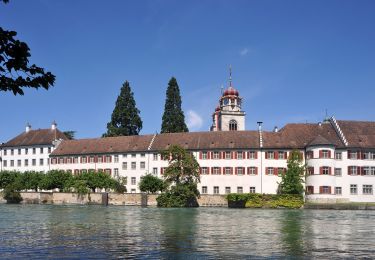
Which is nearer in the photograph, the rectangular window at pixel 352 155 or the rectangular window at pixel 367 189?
the rectangular window at pixel 367 189

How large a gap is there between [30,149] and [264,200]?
49.8 metres

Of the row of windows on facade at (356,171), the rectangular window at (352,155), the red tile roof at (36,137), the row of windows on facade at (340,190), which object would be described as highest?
the red tile roof at (36,137)

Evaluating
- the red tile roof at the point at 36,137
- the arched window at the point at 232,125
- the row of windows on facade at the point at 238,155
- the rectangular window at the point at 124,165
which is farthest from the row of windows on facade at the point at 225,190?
the arched window at the point at 232,125

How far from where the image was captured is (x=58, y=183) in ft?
280

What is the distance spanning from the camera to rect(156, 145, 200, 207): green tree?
72.6 m

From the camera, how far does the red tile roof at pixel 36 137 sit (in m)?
99.9

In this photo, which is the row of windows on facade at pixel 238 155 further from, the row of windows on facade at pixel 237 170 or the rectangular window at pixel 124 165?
the rectangular window at pixel 124 165

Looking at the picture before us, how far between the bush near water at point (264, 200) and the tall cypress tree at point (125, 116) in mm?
34033

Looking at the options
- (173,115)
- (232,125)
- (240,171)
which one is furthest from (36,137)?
(240,171)

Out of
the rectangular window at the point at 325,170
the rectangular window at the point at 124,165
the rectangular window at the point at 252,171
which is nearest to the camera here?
the rectangular window at the point at 325,170

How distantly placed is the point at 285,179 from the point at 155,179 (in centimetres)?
1953

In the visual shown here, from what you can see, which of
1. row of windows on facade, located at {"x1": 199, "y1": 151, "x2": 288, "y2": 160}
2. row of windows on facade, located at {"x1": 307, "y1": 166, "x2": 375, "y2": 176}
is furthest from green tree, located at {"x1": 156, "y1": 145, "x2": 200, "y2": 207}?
row of windows on facade, located at {"x1": 307, "y1": 166, "x2": 375, "y2": 176}

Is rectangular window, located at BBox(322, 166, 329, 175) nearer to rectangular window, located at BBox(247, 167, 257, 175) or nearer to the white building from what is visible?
rectangular window, located at BBox(247, 167, 257, 175)

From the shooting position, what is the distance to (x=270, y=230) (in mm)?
34750
